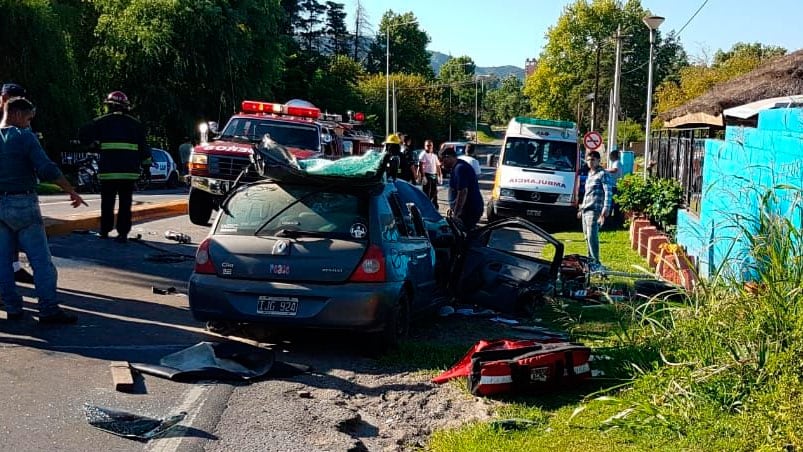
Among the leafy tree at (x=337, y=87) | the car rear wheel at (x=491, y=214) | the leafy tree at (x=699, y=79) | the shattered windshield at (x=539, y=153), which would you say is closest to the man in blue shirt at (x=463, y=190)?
the car rear wheel at (x=491, y=214)

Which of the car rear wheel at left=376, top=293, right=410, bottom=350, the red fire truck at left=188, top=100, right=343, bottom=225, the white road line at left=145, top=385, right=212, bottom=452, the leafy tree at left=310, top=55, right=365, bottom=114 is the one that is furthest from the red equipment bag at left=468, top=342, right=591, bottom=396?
the leafy tree at left=310, top=55, right=365, bottom=114

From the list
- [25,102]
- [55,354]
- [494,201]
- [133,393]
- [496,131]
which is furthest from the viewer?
[496,131]

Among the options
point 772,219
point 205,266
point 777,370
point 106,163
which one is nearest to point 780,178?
point 772,219

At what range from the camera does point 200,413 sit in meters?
5.80

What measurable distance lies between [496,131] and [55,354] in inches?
5921

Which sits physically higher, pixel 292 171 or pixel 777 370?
pixel 292 171

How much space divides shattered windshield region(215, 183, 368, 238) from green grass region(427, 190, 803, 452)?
94.6 inches

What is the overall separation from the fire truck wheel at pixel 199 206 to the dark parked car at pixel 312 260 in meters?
7.31

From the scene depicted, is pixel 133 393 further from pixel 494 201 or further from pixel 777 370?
pixel 494 201

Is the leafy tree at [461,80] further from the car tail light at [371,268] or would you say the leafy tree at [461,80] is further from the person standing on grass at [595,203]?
the car tail light at [371,268]

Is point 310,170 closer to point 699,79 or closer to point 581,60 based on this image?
point 699,79

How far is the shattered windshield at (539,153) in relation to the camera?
22500 millimetres

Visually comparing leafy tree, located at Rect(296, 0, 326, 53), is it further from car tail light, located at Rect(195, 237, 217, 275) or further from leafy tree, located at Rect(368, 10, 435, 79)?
car tail light, located at Rect(195, 237, 217, 275)

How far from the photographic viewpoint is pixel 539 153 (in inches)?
897
